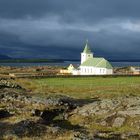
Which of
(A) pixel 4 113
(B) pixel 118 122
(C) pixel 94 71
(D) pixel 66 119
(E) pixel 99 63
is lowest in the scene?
(D) pixel 66 119

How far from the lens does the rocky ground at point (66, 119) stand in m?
37.6

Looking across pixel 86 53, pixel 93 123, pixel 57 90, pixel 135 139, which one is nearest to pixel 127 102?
pixel 93 123

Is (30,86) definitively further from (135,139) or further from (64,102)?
(135,139)

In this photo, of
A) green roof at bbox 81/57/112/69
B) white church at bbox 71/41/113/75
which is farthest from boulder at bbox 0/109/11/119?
green roof at bbox 81/57/112/69

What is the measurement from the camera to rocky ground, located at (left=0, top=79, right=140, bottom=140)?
37.6 metres

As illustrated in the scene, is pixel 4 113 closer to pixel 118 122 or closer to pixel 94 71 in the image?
pixel 118 122

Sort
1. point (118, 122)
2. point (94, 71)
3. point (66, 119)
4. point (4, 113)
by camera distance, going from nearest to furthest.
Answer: point (118, 122)
point (4, 113)
point (66, 119)
point (94, 71)

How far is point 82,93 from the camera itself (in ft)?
247

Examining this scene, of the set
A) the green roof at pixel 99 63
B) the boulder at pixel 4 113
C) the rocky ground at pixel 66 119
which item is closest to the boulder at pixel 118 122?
the rocky ground at pixel 66 119

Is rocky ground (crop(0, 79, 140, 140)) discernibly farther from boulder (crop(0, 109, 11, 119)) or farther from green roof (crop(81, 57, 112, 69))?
green roof (crop(81, 57, 112, 69))

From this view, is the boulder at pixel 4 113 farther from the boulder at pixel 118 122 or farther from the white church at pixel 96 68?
the white church at pixel 96 68

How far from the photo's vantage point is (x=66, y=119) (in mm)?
50031

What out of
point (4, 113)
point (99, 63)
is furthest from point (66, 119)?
point (99, 63)

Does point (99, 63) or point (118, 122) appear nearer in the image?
point (118, 122)
